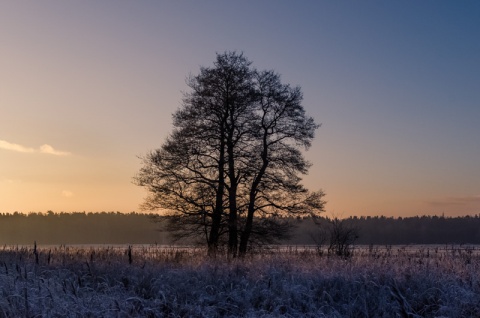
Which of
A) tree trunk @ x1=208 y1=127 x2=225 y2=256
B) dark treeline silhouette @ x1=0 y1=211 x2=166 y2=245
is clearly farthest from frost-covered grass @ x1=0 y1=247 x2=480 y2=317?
dark treeline silhouette @ x1=0 y1=211 x2=166 y2=245

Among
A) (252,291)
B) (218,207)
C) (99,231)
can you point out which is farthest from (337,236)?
(99,231)

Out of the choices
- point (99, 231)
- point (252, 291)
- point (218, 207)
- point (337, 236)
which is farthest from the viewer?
point (99, 231)

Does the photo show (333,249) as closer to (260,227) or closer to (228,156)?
(260,227)

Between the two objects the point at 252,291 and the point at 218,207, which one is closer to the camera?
the point at 252,291

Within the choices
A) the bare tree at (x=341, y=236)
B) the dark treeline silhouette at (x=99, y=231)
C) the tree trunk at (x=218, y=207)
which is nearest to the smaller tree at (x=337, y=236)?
the bare tree at (x=341, y=236)

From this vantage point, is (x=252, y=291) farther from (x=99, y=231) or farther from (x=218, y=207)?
(x=99, y=231)

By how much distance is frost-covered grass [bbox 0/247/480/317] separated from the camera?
1131 cm

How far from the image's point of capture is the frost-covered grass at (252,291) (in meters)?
11.3

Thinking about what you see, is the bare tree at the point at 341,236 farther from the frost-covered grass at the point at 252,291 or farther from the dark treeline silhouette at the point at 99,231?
the dark treeline silhouette at the point at 99,231

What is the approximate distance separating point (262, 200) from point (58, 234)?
181 metres

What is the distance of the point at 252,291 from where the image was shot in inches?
512

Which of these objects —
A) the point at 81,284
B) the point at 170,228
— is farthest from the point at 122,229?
the point at 81,284

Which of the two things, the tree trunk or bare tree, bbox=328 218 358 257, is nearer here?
bare tree, bbox=328 218 358 257

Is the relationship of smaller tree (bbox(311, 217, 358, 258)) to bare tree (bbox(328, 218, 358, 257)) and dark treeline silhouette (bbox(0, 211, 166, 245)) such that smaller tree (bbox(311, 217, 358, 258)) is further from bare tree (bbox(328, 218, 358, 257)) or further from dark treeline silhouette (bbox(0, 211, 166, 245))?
dark treeline silhouette (bbox(0, 211, 166, 245))
